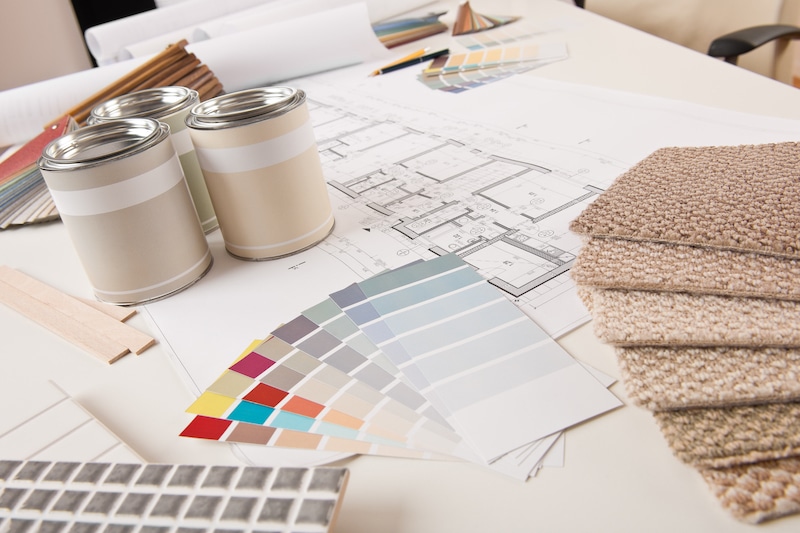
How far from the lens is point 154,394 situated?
0.53 meters

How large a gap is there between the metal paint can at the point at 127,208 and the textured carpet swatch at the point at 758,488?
20.8 inches

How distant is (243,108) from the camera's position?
2.21 feet

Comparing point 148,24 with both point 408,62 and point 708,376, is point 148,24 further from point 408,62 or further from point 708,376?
point 708,376

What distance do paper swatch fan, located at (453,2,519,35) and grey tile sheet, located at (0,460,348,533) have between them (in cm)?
127

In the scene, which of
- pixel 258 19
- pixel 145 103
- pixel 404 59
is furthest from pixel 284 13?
pixel 145 103

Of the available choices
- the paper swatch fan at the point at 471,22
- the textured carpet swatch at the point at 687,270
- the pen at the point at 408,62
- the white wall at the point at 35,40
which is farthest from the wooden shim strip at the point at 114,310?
the white wall at the point at 35,40

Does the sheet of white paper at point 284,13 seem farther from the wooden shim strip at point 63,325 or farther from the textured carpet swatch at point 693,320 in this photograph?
the textured carpet swatch at point 693,320

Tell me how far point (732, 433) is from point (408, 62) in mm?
1083

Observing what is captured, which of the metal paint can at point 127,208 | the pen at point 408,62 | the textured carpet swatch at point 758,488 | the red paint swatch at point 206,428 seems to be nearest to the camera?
the textured carpet swatch at point 758,488

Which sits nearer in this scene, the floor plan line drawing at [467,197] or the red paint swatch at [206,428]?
the red paint swatch at [206,428]

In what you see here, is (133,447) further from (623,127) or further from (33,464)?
(623,127)

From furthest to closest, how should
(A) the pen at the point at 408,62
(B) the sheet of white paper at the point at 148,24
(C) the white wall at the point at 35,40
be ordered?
1. (C) the white wall at the point at 35,40
2. (B) the sheet of white paper at the point at 148,24
3. (A) the pen at the point at 408,62

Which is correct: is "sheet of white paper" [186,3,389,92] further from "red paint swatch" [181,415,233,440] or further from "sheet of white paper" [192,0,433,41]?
"red paint swatch" [181,415,233,440]

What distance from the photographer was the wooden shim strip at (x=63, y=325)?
0.59 meters
